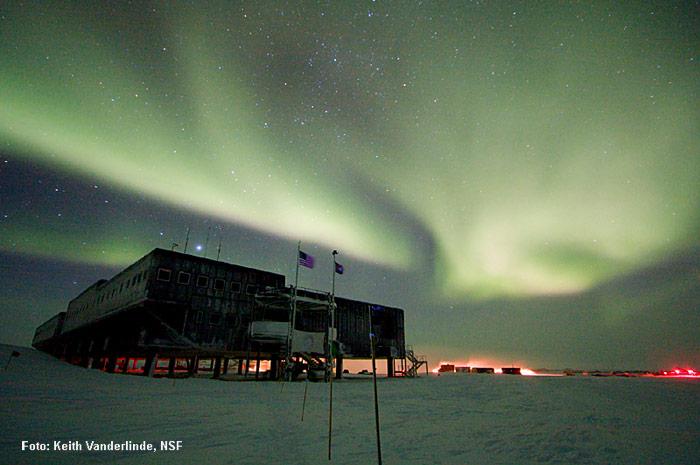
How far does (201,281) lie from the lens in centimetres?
3038

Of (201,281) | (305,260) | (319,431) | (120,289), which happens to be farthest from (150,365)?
(319,431)

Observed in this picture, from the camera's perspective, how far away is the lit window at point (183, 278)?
29.3 m

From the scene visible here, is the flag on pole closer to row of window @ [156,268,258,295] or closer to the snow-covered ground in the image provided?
row of window @ [156,268,258,295]

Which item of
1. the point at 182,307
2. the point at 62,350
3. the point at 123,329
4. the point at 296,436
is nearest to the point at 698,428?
the point at 296,436

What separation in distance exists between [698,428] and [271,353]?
29.6 metres

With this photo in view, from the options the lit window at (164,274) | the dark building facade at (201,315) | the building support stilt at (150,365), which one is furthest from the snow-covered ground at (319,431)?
the lit window at (164,274)

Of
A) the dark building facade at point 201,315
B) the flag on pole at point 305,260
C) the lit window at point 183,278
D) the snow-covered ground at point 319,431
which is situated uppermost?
the flag on pole at point 305,260

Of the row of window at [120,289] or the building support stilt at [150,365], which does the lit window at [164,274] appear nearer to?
the row of window at [120,289]

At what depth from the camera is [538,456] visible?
24.3ft

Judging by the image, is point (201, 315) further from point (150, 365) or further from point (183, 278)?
point (150, 365)

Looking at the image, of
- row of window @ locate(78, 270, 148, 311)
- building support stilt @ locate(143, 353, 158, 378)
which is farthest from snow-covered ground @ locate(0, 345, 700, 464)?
row of window @ locate(78, 270, 148, 311)

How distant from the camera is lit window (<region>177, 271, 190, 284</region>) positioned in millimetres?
29312

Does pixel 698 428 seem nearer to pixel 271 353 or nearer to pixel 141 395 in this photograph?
pixel 141 395

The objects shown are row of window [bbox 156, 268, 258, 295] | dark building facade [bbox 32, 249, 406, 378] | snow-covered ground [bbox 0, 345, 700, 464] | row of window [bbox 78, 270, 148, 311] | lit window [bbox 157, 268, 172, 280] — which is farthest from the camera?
row of window [bbox 78, 270, 148, 311]
